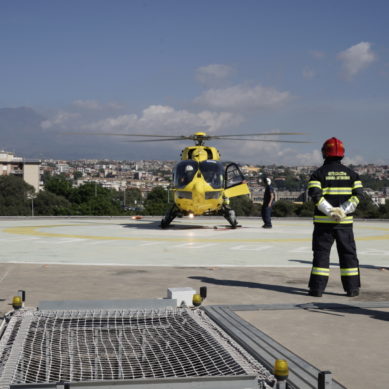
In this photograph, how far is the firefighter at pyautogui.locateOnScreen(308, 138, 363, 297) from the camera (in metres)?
8.67

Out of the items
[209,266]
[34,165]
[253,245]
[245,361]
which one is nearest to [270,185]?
[253,245]

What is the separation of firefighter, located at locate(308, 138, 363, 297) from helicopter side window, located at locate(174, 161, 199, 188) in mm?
12674

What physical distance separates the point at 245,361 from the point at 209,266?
7.13 metres

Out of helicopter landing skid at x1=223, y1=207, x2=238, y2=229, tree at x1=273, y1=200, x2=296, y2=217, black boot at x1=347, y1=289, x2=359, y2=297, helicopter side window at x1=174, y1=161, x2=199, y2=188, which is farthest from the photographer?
tree at x1=273, y1=200, x2=296, y2=217

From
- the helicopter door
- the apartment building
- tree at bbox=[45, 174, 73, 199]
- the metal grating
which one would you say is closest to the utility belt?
the metal grating

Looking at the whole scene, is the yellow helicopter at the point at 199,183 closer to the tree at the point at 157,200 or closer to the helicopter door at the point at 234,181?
the helicopter door at the point at 234,181

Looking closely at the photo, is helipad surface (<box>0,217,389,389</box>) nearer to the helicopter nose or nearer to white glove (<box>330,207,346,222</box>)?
white glove (<box>330,207,346,222</box>)

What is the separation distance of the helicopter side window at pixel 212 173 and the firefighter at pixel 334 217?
12700 millimetres

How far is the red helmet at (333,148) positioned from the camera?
360 inches

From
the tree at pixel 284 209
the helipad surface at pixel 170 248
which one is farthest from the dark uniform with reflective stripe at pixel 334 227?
the tree at pixel 284 209

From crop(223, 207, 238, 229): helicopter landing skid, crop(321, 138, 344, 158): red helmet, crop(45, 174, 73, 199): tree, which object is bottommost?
crop(223, 207, 238, 229): helicopter landing skid

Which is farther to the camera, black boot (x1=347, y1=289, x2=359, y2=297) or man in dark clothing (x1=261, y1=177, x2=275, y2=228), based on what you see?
man in dark clothing (x1=261, y1=177, x2=275, y2=228)

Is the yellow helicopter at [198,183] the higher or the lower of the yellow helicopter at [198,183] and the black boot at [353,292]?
the higher

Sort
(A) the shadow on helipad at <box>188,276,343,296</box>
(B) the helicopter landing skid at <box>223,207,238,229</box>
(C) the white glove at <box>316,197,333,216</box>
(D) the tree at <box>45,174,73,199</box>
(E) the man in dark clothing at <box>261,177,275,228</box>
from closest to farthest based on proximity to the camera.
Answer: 1. (C) the white glove at <box>316,197,333,216</box>
2. (A) the shadow on helipad at <box>188,276,343,296</box>
3. (B) the helicopter landing skid at <box>223,207,238,229</box>
4. (E) the man in dark clothing at <box>261,177,275,228</box>
5. (D) the tree at <box>45,174,73,199</box>
